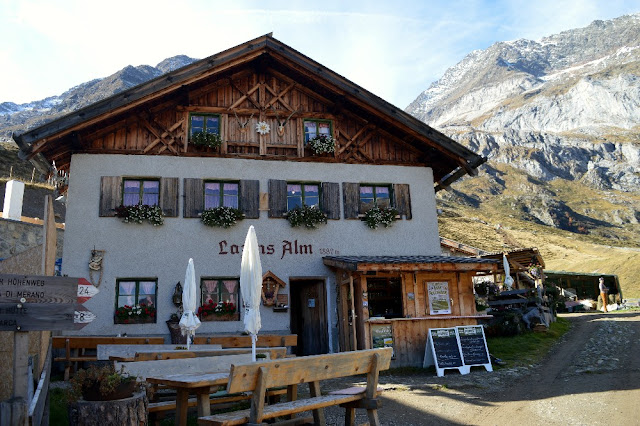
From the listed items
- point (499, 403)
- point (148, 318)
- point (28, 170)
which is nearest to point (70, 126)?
point (148, 318)

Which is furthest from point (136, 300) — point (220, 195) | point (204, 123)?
point (204, 123)

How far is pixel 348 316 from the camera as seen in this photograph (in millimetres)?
13281

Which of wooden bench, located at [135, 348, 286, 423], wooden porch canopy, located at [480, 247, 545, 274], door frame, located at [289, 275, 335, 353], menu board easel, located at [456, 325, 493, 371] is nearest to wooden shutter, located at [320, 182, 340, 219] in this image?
door frame, located at [289, 275, 335, 353]

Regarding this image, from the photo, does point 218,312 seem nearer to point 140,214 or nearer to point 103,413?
point 140,214

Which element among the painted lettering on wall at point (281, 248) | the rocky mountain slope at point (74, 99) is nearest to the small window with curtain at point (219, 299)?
the painted lettering on wall at point (281, 248)

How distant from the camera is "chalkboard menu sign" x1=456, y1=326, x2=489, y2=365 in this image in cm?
1187

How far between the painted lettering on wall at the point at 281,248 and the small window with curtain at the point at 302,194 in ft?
3.52

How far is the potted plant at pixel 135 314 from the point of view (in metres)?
12.5

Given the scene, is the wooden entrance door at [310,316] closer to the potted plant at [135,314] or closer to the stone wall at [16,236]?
the potted plant at [135,314]

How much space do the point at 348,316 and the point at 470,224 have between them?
6078 centimetres

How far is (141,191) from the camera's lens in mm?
13508

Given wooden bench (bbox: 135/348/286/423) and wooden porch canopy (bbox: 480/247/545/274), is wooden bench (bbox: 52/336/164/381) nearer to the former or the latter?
wooden bench (bbox: 135/348/286/423)

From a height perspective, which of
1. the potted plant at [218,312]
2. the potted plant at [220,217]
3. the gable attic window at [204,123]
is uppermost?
the gable attic window at [204,123]

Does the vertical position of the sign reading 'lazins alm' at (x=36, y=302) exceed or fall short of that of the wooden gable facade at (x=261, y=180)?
it falls short
